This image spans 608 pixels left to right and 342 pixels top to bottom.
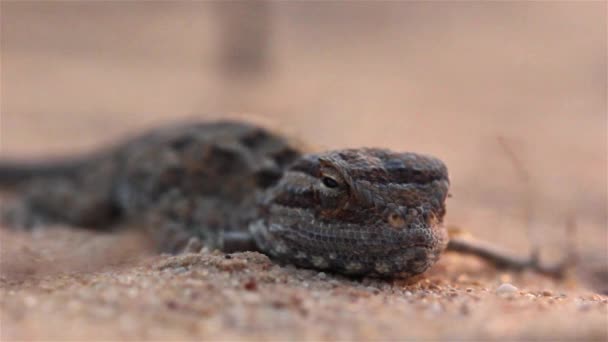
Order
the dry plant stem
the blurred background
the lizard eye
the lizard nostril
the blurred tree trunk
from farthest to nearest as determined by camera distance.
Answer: the blurred tree trunk, the blurred background, the dry plant stem, the lizard eye, the lizard nostril

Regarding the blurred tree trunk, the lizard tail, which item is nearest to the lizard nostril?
the lizard tail

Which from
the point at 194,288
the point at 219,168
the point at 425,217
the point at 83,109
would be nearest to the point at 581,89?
the point at 83,109

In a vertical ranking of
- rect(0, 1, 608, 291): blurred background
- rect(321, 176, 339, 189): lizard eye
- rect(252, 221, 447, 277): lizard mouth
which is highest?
rect(321, 176, 339, 189): lizard eye

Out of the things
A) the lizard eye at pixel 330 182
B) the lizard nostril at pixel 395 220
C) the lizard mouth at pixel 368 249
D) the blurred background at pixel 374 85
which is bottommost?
the blurred background at pixel 374 85

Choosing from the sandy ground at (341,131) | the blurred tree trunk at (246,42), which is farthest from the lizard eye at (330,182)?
the blurred tree trunk at (246,42)

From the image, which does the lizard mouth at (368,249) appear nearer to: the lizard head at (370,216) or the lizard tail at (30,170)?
the lizard head at (370,216)

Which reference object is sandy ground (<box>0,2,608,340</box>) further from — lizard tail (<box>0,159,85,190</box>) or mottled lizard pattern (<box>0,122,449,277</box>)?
lizard tail (<box>0,159,85,190</box>)

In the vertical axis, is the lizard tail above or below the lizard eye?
below
